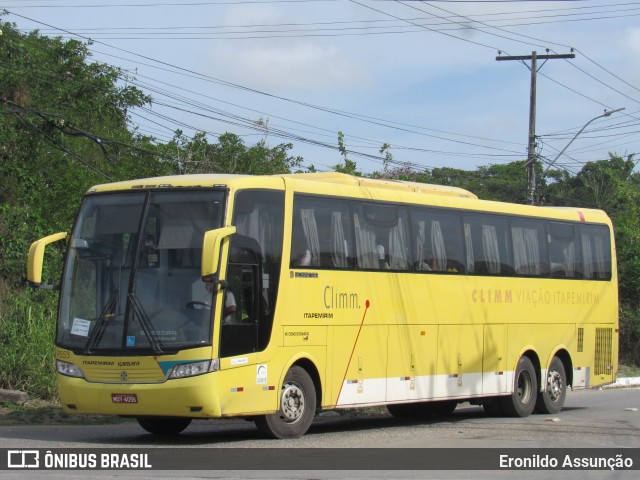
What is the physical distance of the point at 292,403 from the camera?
14016 millimetres

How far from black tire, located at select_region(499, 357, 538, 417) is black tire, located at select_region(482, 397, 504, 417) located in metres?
0.06

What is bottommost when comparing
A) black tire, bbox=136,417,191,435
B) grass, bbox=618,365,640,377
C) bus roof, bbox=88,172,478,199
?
black tire, bbox=136,417,191,435

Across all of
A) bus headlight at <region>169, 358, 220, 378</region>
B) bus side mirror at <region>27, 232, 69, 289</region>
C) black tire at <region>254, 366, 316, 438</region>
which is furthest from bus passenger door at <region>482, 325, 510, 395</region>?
bus side mirror at <region>27, 232, 69, 289</region>

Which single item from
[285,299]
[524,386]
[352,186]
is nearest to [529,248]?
[524,386]

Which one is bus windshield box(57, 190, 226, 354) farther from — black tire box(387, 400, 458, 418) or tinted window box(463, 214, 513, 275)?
black tire box(387, 400, 458, 418)

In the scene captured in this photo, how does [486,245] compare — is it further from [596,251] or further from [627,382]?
[627,382]

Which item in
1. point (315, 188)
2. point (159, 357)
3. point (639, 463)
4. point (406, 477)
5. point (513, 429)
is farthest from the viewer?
point (513, 429)

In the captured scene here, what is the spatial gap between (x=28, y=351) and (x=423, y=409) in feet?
23.9

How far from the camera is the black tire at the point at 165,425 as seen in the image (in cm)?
1470

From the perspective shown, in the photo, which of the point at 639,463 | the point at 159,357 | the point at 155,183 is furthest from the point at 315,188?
the point at 639,463

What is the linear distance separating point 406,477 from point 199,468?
6.90 ft

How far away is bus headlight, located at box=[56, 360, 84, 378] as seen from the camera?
43.7ft

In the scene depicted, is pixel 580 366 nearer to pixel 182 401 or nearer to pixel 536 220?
pixel 536 220

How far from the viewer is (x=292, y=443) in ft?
44.0
